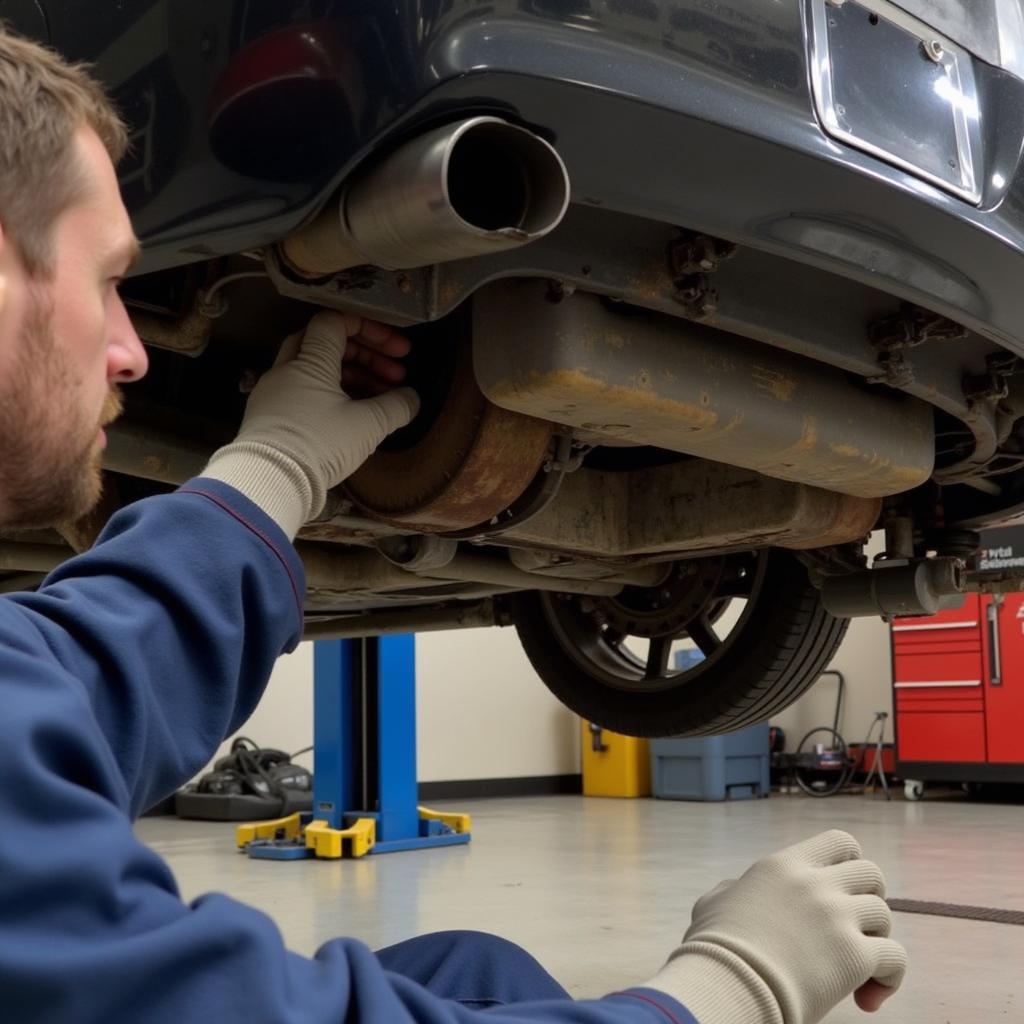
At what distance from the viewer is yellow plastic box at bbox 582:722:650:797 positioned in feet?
26.2

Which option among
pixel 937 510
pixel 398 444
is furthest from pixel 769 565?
pixel 398 444

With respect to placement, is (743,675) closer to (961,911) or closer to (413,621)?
(413,621)

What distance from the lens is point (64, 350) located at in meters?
0.65

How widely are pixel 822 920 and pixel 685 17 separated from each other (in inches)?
26.2

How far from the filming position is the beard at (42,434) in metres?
0.62

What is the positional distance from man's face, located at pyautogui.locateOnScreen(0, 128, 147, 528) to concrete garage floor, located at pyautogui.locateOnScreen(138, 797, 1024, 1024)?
1439 millimetres

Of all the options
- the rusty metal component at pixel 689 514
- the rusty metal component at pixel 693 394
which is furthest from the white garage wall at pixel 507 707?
the rusty metal component at pixel 693 394

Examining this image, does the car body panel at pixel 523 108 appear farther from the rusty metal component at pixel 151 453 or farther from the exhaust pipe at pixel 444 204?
the rusty metal component at pixel 151 453

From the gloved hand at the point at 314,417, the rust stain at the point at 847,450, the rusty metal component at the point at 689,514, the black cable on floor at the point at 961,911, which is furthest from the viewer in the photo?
the black cable on floor at the point at 961,911

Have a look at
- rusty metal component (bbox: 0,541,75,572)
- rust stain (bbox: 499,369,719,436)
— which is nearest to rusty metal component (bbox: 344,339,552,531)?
rust stain (bbox: 499,369,719,436)

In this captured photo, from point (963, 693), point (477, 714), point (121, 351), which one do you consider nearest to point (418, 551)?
point (121, 351)

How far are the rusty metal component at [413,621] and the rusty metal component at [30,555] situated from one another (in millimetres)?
838

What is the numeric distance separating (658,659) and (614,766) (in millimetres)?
6010

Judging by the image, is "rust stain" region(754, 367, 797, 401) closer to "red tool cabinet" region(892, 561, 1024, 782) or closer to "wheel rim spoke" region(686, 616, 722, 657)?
"wheel rim spoke" region(686, 616, 722, 657)
